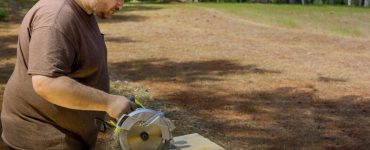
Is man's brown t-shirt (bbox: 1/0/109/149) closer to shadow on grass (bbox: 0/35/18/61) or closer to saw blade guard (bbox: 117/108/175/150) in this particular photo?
saw blade guard (bbox: 117/108/175/150)

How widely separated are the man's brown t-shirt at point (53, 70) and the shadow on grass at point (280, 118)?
3357 millimetres

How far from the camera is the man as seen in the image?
205cm

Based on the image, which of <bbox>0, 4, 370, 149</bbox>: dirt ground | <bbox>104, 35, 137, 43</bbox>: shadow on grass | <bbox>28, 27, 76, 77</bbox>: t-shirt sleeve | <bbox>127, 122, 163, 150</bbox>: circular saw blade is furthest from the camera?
<bbox>104, 35, 137, 43</bbox>: shadow on grass

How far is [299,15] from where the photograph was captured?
58.0 feet

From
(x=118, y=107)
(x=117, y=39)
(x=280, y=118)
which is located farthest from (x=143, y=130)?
(x=117, y=39)

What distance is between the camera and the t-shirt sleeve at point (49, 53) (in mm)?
2031

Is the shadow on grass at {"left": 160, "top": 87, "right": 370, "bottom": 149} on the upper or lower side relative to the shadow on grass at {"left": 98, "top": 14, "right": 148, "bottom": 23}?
upper

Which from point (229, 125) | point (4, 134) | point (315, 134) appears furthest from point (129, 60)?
point (4, 134)

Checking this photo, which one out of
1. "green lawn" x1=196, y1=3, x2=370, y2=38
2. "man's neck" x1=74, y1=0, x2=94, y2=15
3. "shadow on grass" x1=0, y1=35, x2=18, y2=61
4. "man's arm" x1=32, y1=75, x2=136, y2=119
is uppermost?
"man's neck" x1=74, y1=0, x2=94, y2=15

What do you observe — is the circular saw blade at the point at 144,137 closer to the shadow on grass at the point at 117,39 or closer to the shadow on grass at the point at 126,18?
the shadow on grass at the point at 117,39

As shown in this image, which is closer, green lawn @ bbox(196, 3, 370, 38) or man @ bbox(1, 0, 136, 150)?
man @ bbox(1, 0, 136, 150)

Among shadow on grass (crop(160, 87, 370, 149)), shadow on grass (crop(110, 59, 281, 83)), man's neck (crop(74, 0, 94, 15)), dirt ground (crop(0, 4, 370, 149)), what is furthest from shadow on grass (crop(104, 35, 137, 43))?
man's neck (crop(74, 0, 94, 15))

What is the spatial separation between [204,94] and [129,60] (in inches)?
121

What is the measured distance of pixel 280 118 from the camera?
661 centimetres
